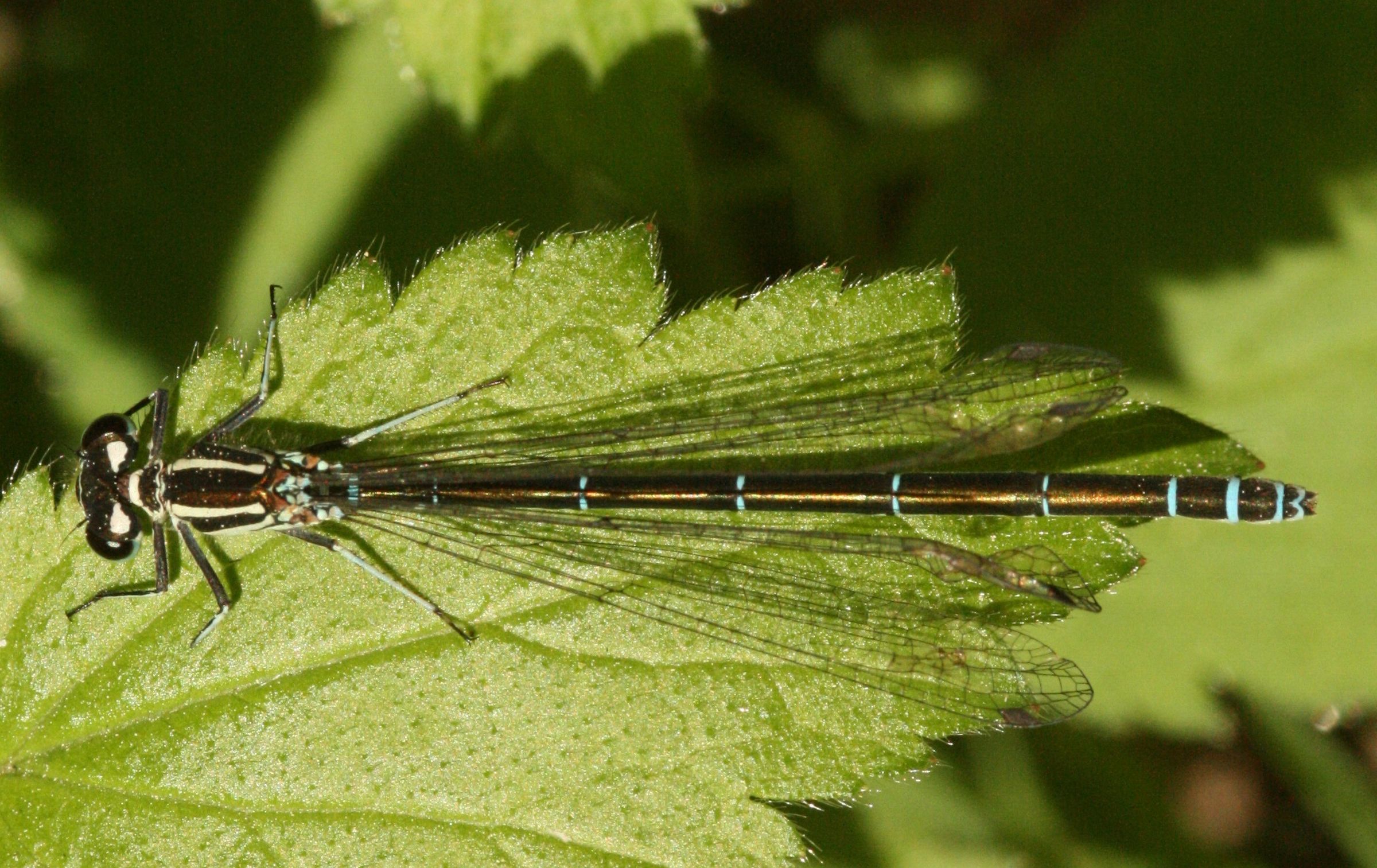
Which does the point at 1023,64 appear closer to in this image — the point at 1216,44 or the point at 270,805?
the point at 1216,44

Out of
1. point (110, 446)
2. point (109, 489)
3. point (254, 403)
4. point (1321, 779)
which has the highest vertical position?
point (254, 403)

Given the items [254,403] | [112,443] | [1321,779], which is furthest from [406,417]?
Result: [1321,779]

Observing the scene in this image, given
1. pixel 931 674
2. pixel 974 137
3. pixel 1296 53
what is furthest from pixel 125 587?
pixel 1296 53

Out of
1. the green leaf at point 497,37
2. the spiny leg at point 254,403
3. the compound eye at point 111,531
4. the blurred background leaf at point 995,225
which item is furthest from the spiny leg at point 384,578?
the blurred background leaf at point 995,225

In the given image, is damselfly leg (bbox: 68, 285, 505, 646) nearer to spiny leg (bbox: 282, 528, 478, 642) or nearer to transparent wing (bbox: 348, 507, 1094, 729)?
spiny leg (bbox: 282, 528, 478, 642)

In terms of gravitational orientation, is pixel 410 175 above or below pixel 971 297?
above

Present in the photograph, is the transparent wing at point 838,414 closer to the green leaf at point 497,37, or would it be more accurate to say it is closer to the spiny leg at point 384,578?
the spiny leg at point 384,578

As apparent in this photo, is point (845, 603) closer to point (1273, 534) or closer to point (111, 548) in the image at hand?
point (111, 548)
